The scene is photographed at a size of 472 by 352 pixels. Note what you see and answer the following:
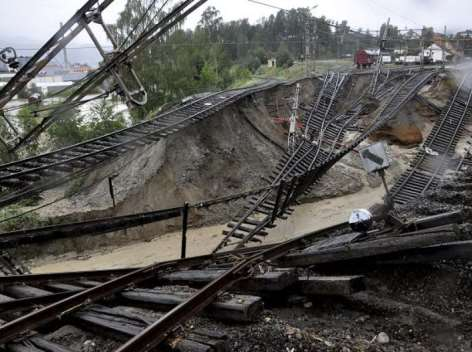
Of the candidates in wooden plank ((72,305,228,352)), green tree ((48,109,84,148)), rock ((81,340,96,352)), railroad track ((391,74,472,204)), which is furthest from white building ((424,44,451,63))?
rock ((81,340,96,352))

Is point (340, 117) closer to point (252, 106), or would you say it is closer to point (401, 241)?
point (252, 106)

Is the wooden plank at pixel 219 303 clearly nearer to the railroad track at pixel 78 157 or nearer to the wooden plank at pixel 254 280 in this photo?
the wooden plank at pixel 254 280

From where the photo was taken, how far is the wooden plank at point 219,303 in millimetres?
3988

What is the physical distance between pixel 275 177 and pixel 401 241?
10689 mm

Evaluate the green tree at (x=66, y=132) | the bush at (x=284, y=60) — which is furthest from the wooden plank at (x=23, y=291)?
the bush at (x=284, y=60)

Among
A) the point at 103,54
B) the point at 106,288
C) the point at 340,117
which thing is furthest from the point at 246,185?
the point at 106,288

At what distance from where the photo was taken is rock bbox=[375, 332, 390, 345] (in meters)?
4.30

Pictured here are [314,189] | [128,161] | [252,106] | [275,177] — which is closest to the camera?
[275,177]

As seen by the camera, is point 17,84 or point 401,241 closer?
point 401,241

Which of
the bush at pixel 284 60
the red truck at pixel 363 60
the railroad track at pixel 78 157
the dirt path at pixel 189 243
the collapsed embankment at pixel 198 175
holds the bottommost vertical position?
the dirt path at pixel 189 243

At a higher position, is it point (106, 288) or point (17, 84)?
point (17, 84)

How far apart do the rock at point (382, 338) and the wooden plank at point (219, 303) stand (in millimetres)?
1124

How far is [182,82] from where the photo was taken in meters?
28.0

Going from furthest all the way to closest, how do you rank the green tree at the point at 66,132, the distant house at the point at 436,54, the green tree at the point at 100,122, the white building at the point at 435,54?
the white building at the point at 435,54, the distant house at the point at 436,54, the green tree at the point at 100,122, the green tree at the point at 66,132
